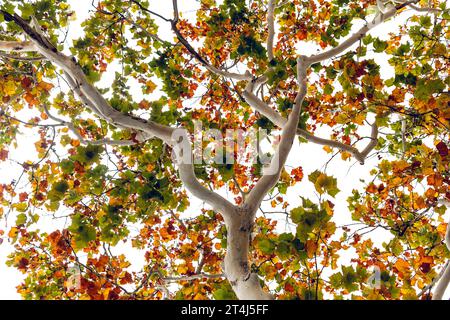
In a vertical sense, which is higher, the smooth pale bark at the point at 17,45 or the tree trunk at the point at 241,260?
the smooth pale bark at the point at 17,45

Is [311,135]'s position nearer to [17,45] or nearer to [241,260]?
[241,260]

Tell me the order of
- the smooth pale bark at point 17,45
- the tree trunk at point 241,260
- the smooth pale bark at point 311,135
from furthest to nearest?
the smooth pale bark at point 311,135
the smooth pale bark at point 17,45
the tree trunk at point 241,260

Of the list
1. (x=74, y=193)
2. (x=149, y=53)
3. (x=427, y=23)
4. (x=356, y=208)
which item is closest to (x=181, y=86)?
(x=149, y=53)

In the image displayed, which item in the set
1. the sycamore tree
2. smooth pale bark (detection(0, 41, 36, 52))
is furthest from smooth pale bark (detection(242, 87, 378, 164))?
smooth pale bark (detection(0, 41, 36, 52))

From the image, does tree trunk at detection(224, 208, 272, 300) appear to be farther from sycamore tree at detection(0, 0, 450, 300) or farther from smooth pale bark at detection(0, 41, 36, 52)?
smooth pale bark at detection(0, 41, 36, 52)

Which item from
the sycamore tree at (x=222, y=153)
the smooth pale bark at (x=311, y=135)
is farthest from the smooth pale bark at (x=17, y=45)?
the smooth pale bark at (x=311, y=135)

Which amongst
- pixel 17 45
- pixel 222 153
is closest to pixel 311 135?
pixel 222 153

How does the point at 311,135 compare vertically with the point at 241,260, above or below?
above

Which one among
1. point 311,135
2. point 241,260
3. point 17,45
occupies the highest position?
point 17,45

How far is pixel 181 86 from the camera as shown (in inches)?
179

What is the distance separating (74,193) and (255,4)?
4432 millimetres

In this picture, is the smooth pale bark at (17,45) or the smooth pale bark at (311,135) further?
the smooth pale bark at (311,135)

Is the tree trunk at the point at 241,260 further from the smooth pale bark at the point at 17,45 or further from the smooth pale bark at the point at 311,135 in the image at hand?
the smooth pale bark at the point at 17,45
